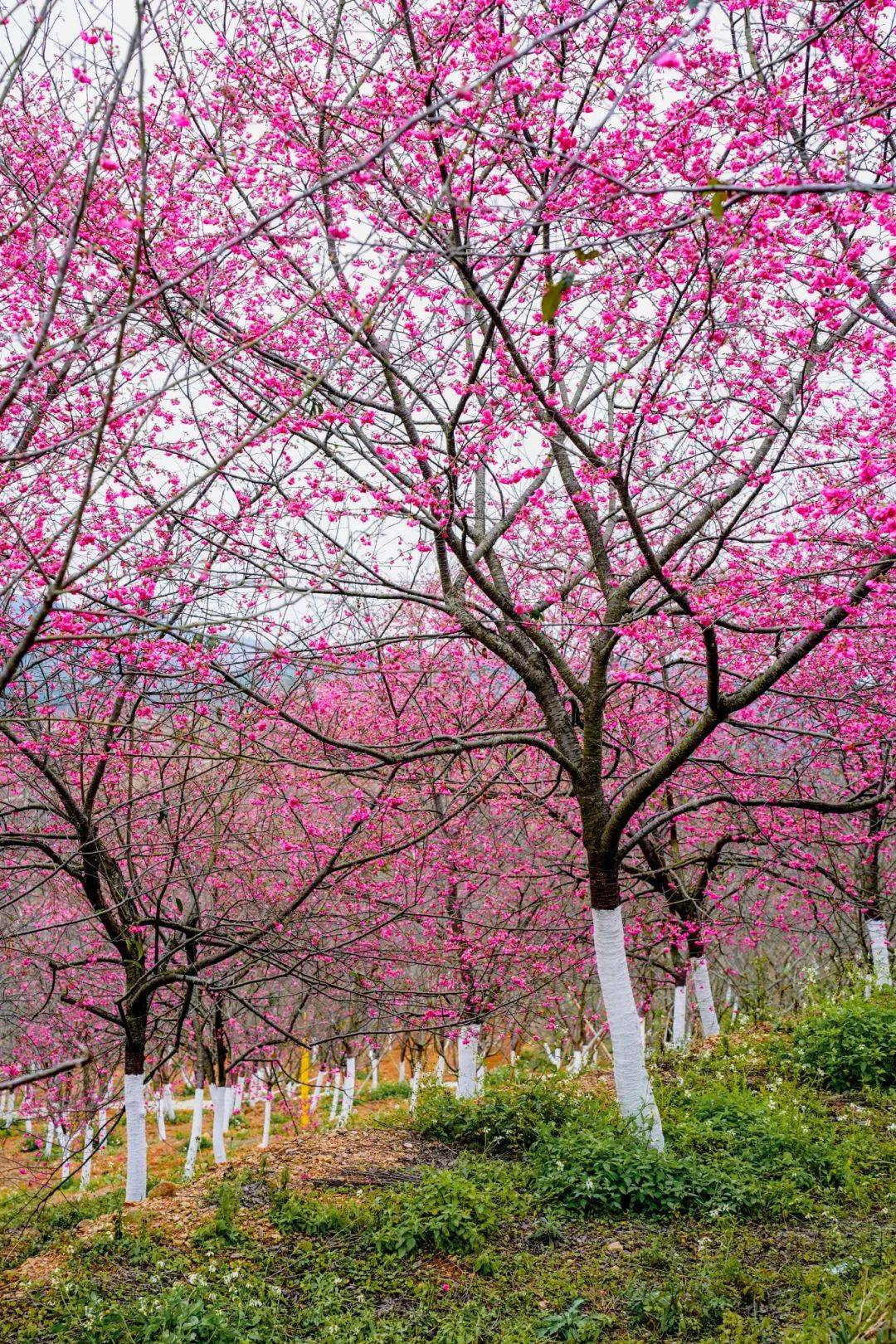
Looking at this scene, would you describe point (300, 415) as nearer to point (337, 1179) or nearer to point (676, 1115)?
point (337, 1179)

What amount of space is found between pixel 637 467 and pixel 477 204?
294 cm

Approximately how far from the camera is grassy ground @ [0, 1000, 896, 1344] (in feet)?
14.9

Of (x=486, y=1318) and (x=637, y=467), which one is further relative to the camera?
(x=637, y=467)

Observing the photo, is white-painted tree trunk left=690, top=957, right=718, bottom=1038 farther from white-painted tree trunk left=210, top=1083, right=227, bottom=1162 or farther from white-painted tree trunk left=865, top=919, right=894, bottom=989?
white-painted tree trunk left=210, top=1083, right=227, bottom=1162

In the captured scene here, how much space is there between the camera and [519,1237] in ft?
18.6

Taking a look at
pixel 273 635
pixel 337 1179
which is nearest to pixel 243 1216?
pixel 337 1179

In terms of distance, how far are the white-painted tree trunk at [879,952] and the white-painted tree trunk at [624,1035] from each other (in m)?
5.49

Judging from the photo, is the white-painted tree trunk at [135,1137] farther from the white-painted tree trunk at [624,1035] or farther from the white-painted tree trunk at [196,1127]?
the white-painted tree trunk at [196,1127]

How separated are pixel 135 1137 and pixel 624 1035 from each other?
4067 millimetres

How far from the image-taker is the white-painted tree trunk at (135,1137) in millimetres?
7148

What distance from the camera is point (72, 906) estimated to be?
13.9m

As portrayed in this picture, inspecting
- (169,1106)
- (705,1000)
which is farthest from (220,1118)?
(169,1106)

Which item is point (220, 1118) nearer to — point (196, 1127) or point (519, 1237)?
point (196, 1127)

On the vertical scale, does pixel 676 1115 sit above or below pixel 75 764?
below
